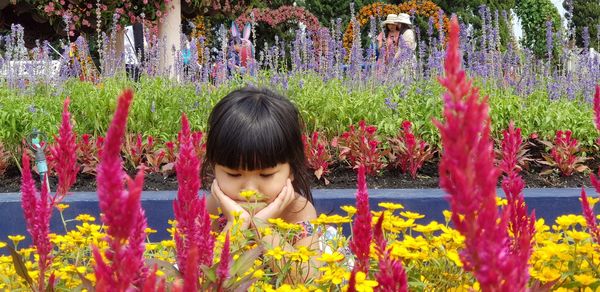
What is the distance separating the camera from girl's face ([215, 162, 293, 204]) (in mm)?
2867

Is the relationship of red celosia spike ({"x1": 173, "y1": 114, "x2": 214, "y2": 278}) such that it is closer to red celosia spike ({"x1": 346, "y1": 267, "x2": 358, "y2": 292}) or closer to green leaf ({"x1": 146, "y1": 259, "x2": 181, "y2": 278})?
red celosia spike ({"x1": 346, "y1": 267, "x2": 358, "y2": 292})

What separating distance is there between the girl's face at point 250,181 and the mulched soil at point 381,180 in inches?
73.2

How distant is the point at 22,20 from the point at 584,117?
1078 centimetres

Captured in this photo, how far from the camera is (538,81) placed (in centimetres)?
740

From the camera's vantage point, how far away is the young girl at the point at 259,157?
2.86 m

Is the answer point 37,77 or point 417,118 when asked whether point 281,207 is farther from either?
point 37,77

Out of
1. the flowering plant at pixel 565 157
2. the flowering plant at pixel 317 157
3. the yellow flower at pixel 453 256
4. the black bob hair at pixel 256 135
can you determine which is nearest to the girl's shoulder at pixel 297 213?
the black bob hair at pixel 256 135

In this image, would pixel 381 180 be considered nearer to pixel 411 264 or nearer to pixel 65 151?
pixel 411 264

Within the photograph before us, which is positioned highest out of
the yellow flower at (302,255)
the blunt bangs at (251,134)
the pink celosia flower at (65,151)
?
the pink celosia flower at (65,151)

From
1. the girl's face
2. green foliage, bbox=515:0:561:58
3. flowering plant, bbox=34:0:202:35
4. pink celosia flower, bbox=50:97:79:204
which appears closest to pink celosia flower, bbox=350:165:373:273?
pink celosia flower, bbox=50:97:79:204

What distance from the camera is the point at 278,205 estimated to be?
2793 millimetres

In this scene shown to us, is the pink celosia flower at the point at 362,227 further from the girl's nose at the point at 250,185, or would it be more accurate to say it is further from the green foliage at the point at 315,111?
the green foliage at the point at 315,111

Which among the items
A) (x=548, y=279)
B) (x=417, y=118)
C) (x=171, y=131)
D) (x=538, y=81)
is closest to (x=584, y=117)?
(x=417, y=118)

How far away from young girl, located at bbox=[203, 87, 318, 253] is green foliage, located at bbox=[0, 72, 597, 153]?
220 centimetres
